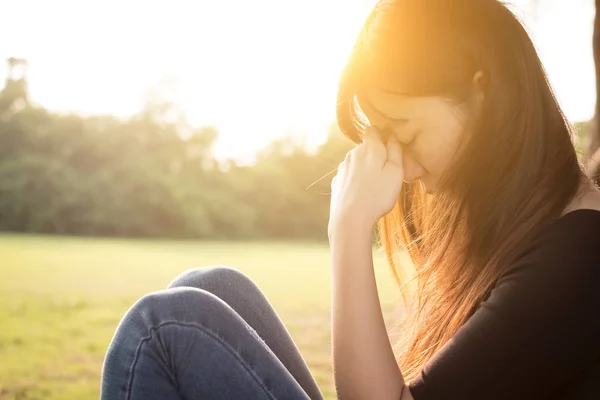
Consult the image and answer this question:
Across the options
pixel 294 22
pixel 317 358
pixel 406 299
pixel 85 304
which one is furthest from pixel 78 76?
pixel 406 299

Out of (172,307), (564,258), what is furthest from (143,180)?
(564,258)

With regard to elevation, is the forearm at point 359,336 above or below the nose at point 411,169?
below

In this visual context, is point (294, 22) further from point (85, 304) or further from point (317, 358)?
point (317, 358)

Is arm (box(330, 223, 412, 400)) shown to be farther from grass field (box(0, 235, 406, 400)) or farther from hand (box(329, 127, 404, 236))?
grass field (box(0, 235, 406, 400))

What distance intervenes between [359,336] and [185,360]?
32 cm

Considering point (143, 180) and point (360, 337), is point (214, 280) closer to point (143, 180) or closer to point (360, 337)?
point (360, 337)

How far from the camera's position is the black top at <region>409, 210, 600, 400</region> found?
3.63 feet

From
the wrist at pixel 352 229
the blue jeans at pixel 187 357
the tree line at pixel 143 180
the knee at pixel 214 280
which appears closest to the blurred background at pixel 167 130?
the tree line at pixel 143 180

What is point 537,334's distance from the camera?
111 centimetres

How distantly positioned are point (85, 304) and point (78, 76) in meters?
16.7

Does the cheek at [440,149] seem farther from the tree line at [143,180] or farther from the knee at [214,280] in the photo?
the tree line at [143,180]

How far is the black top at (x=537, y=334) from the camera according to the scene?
1.11 meters

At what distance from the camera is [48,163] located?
19781mm

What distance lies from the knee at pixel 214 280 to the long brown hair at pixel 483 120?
50 cm
